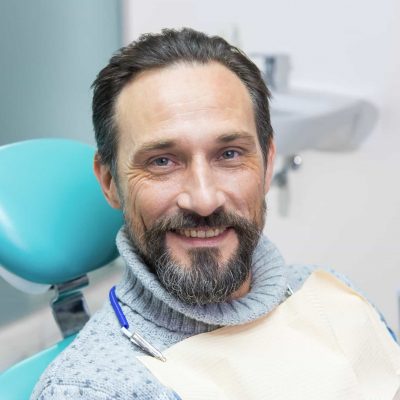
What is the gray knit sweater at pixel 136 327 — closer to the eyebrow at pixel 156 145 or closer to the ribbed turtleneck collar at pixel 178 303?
the ribbed turtleneck collar at pixel 178 303

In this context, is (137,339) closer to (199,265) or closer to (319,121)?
(199,265)

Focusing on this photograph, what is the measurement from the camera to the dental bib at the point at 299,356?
79 centimetres

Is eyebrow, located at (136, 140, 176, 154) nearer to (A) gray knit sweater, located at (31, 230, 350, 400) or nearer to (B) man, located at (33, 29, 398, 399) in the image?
(B) man, located at (33, 29, 398, 399)

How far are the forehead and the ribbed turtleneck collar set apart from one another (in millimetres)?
189

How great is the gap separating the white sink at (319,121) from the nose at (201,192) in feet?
2.11

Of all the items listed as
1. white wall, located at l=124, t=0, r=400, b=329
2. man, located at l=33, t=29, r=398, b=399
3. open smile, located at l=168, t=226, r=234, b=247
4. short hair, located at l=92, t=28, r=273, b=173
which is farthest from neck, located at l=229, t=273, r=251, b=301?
white wall, located at l=124, t=0, r=400, b=329

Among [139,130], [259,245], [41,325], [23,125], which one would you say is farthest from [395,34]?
[41,325]

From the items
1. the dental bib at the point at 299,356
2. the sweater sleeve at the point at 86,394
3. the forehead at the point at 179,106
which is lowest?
the dental bib at the point at 299,356

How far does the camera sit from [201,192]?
79 cm

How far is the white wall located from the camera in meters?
1.50

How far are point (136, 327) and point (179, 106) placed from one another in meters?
0.34

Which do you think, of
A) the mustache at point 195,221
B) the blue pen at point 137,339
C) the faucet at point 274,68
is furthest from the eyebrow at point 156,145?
the faucet at point 274,68

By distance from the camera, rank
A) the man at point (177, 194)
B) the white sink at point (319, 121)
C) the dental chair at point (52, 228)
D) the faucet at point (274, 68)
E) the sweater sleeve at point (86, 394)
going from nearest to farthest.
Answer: the sweater sleeve at point (86, 394) → the man at point (177, 194) → the dental chair at point (52, 228) → the white sink at point (319, 121) → the faucet at point (274, 68)

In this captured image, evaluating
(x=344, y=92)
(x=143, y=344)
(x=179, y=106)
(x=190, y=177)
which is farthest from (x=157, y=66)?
(x=344, y=92)
